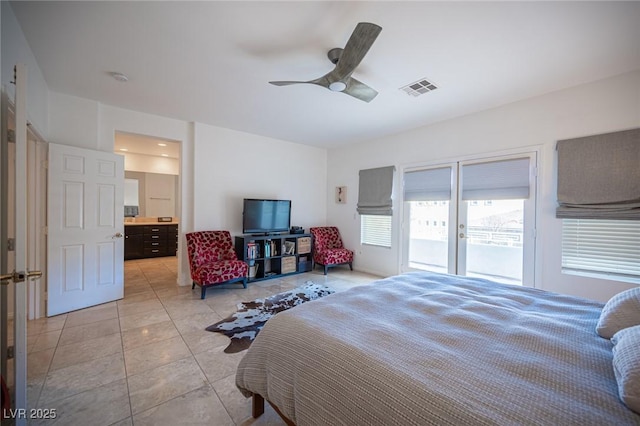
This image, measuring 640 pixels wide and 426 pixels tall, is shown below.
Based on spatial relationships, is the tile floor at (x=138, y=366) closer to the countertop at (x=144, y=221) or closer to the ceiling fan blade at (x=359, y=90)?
the ceiling fan blade at (x=359, y=90)

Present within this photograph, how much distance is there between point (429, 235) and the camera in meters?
4.32

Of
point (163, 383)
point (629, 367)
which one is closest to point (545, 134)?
point (629, 367)

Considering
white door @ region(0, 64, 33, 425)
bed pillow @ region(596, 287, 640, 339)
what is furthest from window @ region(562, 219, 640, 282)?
white door @ region(0, 64, 33, 425)

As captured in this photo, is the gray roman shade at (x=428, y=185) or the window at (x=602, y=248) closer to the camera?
the window at (x=602, y=248)

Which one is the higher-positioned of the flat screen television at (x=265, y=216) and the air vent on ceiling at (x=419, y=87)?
the air vent on ceiling at (x=419, y=87)

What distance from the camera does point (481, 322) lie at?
1.40 metres

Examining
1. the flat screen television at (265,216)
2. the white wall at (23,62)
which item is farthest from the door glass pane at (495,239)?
the white wall at (23,62)

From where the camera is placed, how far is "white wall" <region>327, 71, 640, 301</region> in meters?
2.69

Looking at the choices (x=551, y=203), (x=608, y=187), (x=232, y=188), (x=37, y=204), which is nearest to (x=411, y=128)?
(x=551, y=203)

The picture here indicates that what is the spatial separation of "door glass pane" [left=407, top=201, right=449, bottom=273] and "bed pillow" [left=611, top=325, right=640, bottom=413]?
3.14 meters

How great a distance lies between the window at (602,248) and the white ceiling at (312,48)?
1611 millimetres

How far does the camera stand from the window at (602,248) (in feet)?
8.71

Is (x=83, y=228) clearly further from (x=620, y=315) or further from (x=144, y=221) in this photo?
(x=620, y=315)

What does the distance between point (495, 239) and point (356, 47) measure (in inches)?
126
